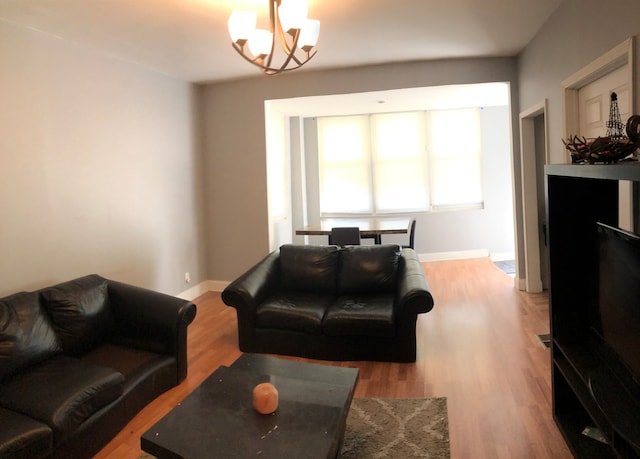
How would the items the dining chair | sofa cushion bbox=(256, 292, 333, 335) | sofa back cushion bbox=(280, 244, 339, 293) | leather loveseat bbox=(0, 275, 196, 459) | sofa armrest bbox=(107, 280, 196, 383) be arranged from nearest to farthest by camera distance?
leather loveseat bbox=(0, 275, 196, 459) → sofa armrest bbox=(107, 280, 196, 383) → sofa cushion bbox=(256, 292, 333, 335) → sofa back cushion bbox=(280, 244, 339, 293) → the dining chair

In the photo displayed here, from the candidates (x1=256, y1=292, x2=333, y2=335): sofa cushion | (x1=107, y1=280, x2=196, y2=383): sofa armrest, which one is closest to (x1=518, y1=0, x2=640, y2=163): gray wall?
(x1=256, y1=292, x2=333, y2=335): sofa cushion

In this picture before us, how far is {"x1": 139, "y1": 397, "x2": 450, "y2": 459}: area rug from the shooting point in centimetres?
221

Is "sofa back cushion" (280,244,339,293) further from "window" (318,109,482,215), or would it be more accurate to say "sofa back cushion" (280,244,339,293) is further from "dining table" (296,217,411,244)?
"window" (318,109,482,215)

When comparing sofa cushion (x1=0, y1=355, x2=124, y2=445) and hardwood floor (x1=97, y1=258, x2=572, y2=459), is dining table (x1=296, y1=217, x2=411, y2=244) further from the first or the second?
sofa cushion (x1=0, y1=355, x2=124, y2=445)

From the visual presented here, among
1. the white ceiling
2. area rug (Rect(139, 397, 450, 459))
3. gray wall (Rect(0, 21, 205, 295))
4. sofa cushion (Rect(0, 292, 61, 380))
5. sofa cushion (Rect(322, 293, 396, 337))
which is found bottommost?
area rug (Rect(139, 397, 450, 459))

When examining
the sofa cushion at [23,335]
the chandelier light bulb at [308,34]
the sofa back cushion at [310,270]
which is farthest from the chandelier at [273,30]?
the sofa cushion at [23,335]

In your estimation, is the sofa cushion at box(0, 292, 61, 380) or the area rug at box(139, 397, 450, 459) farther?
the sofa cushion at box(0, 292, 61, 380)

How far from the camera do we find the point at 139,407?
2.69 metres

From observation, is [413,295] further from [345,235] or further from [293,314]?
[345,235]

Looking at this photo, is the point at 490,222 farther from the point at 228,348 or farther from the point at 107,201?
the point at 107,201

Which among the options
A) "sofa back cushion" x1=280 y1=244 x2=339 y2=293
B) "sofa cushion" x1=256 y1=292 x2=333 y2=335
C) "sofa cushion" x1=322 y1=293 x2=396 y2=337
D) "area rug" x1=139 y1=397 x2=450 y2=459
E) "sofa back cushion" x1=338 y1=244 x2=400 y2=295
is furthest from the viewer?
"sofa back cushion" x1=280 y1=244 x2=339 y2=293

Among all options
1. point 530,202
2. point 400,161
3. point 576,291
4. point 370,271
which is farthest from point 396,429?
point 400,161

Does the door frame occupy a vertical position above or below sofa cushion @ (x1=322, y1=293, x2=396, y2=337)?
above

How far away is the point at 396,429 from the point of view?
7.89 ft
